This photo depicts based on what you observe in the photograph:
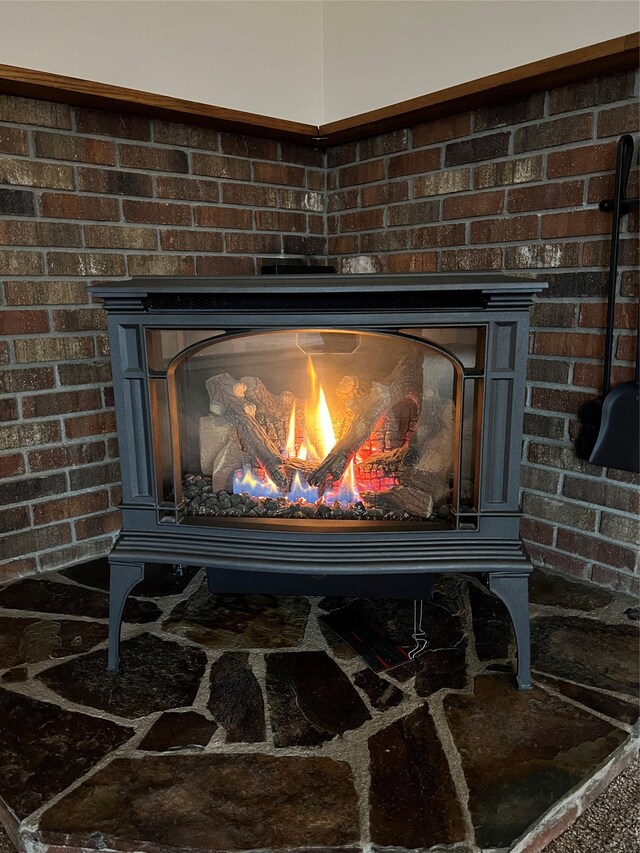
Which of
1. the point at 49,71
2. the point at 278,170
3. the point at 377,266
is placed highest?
the point at 49,71

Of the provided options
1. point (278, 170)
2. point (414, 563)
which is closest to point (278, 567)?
point (414, 563)

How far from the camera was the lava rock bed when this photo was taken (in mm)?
1489

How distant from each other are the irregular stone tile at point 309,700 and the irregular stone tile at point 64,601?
44 cm

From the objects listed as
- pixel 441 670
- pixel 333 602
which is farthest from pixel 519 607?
pixel 333 602

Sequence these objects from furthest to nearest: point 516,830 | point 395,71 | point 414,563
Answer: point 395,71 < point 414,563 < point 516,830

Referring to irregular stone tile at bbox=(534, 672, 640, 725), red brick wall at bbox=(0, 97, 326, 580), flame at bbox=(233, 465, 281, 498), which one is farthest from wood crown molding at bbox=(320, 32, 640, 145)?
irregular stone tile at bbox=(534, 672, 640, 725)

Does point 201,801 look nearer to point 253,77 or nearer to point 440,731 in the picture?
point 440,731

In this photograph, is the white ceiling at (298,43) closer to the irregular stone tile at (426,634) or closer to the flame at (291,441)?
the flame at (291,441)

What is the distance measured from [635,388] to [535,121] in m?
0.79

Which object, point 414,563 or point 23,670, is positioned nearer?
point 414,563

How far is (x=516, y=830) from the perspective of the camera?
1047mm

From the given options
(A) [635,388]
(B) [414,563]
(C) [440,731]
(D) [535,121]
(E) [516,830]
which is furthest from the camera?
(D) [535,121]

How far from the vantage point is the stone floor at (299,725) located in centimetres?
107

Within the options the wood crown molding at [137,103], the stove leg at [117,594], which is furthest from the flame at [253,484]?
the wood crown molding at [137,103]
